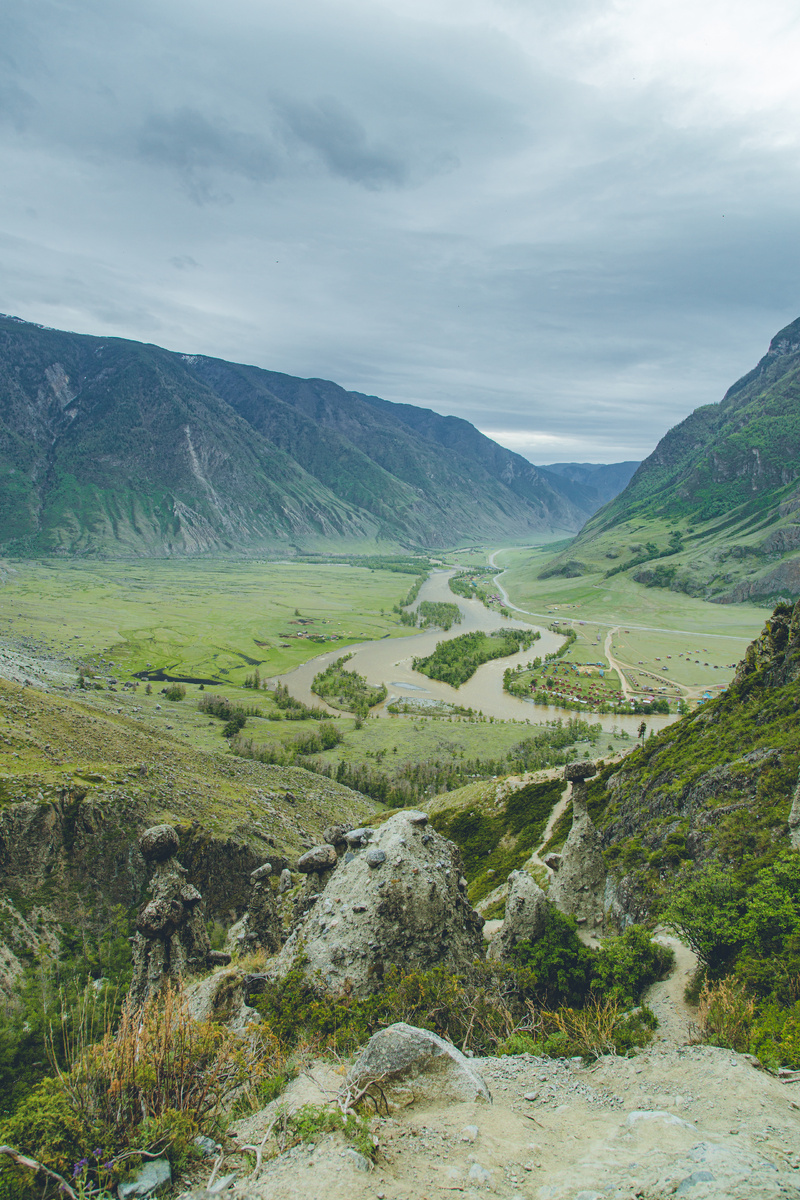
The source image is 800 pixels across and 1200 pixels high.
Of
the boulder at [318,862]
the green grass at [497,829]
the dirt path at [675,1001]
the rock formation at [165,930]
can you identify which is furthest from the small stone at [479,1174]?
the green grass at [497,829]

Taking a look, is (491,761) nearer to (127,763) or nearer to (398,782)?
(398,782)

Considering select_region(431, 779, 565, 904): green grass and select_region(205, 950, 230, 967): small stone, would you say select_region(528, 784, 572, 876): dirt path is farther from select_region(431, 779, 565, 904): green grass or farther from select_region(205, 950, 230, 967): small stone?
select_region(205, 950, 230, 967): small stone

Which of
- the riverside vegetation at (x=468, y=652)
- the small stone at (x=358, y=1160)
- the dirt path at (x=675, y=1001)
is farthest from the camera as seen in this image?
the riverside vegetation at (x=468, y=652)

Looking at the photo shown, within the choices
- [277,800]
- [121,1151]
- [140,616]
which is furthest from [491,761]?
[140,616]

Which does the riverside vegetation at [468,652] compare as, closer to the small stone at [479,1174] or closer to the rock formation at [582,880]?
the rock formation at [582,880]

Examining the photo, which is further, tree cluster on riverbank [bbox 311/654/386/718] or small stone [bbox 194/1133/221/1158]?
tree cluster on riverbank [bbox 311/654/386/718]

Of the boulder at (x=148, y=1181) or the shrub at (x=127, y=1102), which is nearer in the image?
the boulder at (x=148, y=1181)

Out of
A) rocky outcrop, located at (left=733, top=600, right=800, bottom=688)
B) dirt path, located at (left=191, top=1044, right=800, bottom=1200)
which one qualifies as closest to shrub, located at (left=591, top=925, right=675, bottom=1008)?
dirt path, located at (left=191, top=1044, right=800, bottom=1200)

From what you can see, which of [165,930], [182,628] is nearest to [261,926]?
[165,930]
